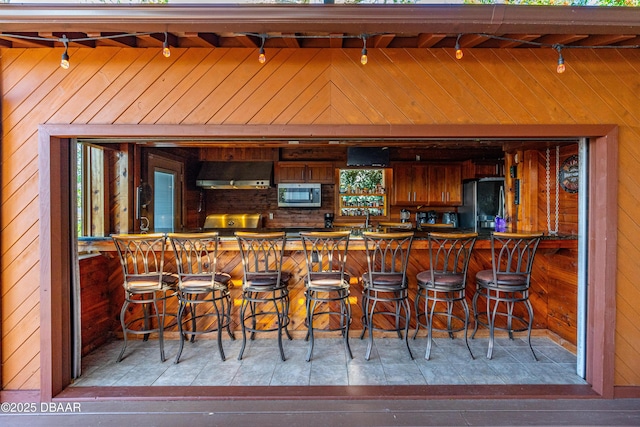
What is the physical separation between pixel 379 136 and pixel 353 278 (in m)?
1.69

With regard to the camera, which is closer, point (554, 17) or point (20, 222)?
Answer: point (554, 17)

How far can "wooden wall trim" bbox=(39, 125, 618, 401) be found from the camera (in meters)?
2.47

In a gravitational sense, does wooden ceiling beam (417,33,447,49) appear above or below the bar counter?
above

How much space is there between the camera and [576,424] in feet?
7.28

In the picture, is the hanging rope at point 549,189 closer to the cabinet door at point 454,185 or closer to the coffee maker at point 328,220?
the cabinet door at point 454,185

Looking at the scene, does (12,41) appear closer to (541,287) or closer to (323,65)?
(323,65)

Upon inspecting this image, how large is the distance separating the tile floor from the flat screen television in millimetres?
3135

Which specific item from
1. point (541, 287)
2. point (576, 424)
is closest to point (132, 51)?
point (576, 424)

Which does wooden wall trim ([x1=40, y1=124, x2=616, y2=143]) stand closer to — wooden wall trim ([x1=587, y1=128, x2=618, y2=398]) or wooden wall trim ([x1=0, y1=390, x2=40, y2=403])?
wooden wall trim ([x1=587, y1=128, x2=618, y2=398])

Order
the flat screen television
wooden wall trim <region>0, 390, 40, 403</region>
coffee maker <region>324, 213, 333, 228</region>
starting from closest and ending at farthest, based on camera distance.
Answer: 1. wooden wall trim <region>0, 390, 40, 403</region>
2. the flat screen television
3. coffee maker <region>324, 213, 333, 228</region>

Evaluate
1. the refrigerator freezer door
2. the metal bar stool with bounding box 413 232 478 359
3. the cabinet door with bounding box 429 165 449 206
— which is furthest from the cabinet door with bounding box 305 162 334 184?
the metal bar stool with bounding box 413 232 478 359

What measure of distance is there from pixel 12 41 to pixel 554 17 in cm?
382

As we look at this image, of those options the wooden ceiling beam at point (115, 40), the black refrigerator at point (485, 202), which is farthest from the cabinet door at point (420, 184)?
the wooden ceiling beam at point (115, 40)

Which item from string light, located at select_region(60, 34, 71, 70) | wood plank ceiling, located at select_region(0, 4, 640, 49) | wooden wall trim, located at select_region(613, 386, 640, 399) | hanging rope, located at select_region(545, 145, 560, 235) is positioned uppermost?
wood plank ceiling, located at select_region(0, 4, 640, 49)
